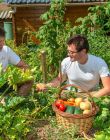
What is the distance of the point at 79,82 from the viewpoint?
447 centimetres

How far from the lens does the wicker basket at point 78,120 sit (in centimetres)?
302

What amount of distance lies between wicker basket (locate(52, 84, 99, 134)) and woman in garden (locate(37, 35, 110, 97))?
33.9 inches

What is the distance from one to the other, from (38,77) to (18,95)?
3.26 m

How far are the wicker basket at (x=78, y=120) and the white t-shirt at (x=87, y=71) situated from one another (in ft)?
3.79

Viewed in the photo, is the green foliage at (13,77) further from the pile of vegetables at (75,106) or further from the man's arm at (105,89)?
the man's arm at (105,89)

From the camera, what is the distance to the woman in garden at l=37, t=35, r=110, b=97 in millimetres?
4125

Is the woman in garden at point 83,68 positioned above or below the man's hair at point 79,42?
below

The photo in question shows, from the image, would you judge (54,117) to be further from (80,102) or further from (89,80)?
(89,80)

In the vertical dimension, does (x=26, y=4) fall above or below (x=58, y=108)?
above

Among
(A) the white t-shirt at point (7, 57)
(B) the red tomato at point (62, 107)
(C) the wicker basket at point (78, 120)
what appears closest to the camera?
(C) the wicker basket at point (78, 120)

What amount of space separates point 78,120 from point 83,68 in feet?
4.60

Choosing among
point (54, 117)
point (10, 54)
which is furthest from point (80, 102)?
point (10, 54)

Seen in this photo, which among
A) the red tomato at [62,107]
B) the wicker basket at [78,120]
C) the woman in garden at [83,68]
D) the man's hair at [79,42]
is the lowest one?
the wicker basket at [78,120]

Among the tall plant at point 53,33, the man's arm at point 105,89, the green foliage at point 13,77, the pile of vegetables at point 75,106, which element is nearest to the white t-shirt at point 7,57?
the man's arm at point 105,89
